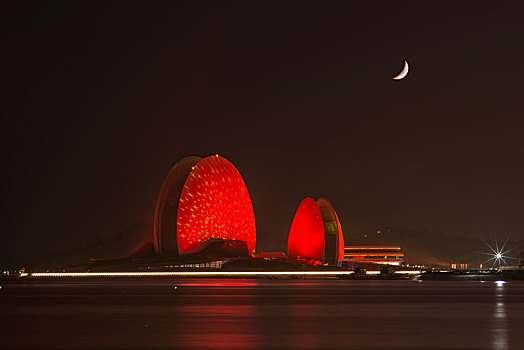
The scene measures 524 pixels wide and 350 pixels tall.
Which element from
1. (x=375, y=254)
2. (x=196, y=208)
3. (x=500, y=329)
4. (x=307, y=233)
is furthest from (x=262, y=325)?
(x=375, y=254)

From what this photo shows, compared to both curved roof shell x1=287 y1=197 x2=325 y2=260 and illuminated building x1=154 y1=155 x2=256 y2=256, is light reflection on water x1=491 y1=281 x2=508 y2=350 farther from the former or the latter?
curved roof shell x1=287 y1=197 x2=325 y2=260

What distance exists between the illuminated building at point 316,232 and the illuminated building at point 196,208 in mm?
14787

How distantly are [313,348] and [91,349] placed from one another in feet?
13.5

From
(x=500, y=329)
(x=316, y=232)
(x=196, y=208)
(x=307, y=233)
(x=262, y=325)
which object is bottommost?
(x=262, y=325)

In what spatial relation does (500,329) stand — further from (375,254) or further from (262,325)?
(375,254)

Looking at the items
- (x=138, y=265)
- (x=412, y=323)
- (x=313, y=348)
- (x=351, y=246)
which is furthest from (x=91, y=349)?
(x=351, y=246)

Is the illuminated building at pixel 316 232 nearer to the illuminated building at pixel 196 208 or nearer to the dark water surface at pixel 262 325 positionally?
the illuminated building at pixel 196 208

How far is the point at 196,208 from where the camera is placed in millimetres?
100625

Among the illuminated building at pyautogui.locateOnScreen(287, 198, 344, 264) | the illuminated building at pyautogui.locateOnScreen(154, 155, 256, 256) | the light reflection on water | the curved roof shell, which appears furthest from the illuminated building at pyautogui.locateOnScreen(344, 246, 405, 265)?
the light reflection on water

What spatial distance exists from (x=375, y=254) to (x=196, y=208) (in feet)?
250

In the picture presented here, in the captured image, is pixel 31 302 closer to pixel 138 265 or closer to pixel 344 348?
pixel 344 348

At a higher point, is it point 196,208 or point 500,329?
point 196,208

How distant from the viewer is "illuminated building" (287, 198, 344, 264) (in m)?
114

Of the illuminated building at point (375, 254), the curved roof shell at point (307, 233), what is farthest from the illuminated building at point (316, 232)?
the illuminated building at point (375, 254)
